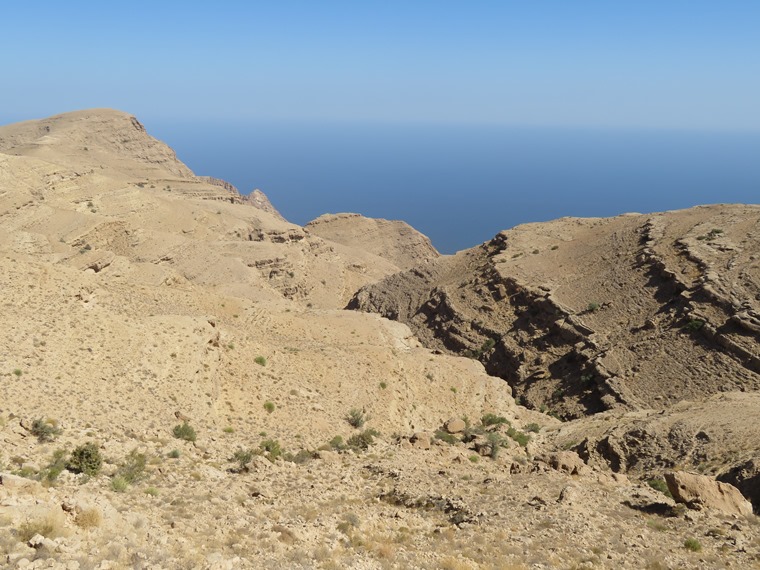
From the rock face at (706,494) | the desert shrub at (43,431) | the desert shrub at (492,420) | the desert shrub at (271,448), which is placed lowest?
the desert shrub at (492,420)

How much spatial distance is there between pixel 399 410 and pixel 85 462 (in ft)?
41.4

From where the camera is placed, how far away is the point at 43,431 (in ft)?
43.7

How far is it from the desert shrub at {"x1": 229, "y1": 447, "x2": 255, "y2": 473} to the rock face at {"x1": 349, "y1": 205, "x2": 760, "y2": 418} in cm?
1824

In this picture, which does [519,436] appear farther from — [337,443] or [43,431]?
[43,431]

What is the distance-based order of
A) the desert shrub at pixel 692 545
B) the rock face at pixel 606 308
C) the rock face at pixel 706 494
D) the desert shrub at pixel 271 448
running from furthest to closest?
1. the rock face at pixel 606 308
2. the desert shrub at pixel 271 448
3. the rock face at pixel 706 494
4. the desert shrub at pixel 692 545

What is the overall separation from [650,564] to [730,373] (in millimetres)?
18292

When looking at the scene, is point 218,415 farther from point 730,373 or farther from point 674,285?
point 674,285

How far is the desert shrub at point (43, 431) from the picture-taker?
13258mm

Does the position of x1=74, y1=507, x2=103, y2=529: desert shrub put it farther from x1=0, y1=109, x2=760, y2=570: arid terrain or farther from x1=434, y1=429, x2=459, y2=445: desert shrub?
x1=434, y1=429, x2=459, y2=445: desert shrub

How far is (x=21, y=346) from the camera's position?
1677cm

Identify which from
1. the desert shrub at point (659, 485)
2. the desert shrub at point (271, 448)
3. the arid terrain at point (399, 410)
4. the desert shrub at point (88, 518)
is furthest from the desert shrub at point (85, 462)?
the desert shrub at point (659, 485)

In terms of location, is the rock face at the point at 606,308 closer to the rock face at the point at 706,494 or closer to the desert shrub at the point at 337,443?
the rock face at the point at 706,494

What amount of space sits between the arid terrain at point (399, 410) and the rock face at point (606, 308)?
142 mm

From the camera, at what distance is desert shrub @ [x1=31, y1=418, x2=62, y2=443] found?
13258 mm
